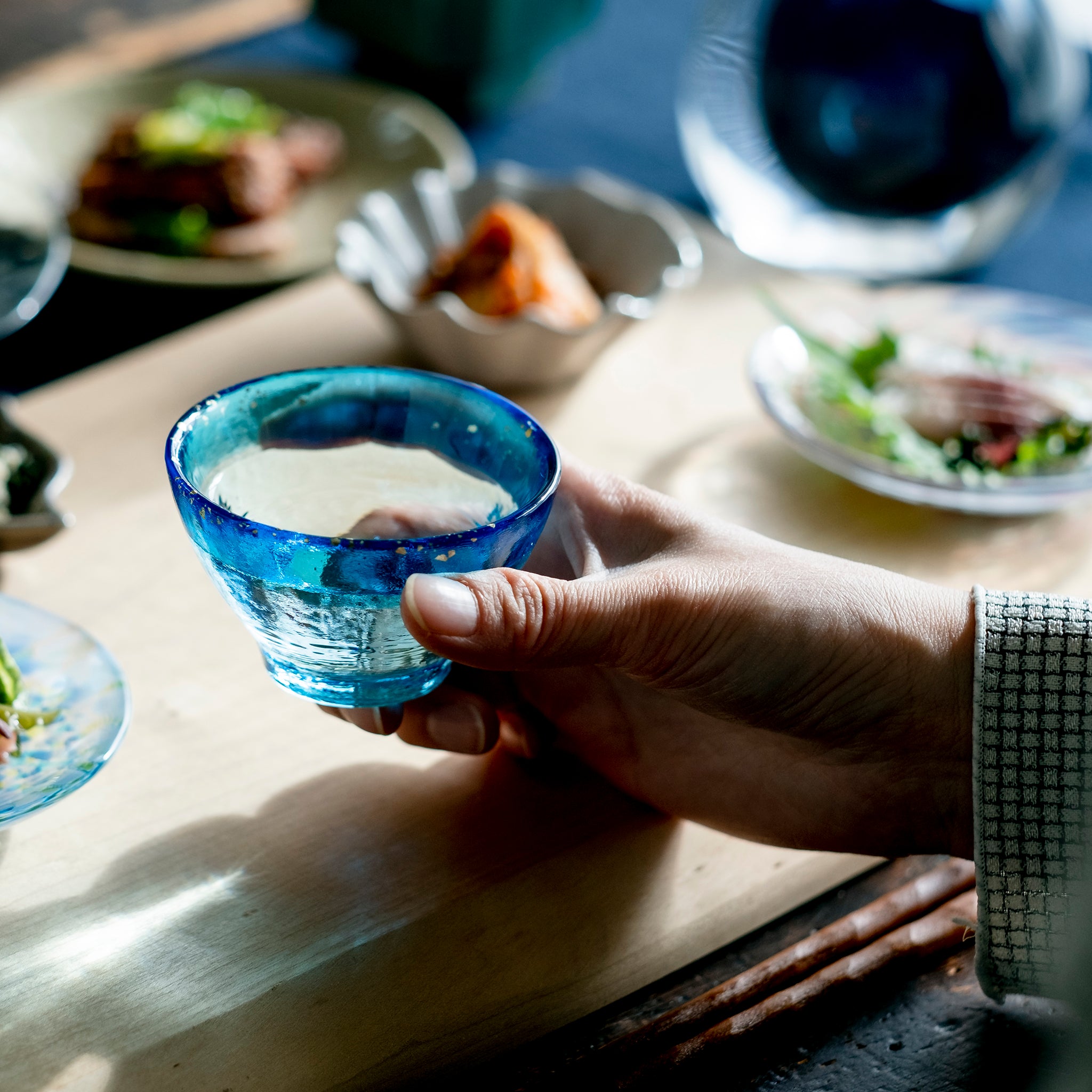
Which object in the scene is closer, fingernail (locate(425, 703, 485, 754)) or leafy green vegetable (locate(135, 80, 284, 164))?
fingernail (locate(425, 703, 485, 754))

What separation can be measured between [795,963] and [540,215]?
70 cm

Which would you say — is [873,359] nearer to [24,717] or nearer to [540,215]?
[540,215]

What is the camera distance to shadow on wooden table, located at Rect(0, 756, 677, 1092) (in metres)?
0.45

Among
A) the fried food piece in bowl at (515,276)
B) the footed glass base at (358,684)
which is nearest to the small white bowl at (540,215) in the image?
the fried food piece in bowl at (515,276)

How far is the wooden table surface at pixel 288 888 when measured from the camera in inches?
17.8

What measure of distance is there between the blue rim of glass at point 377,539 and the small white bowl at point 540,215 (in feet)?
1.00

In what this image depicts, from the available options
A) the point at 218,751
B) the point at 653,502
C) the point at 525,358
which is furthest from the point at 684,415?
the point at 218,751

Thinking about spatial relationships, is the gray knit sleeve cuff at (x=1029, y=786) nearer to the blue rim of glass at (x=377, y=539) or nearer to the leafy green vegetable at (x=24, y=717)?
the blue rim of glass at (x=377, y=539)

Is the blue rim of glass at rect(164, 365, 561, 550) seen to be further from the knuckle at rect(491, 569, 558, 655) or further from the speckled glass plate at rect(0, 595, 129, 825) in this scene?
the speckled glass plate at rect(0, 595, 129, 825)

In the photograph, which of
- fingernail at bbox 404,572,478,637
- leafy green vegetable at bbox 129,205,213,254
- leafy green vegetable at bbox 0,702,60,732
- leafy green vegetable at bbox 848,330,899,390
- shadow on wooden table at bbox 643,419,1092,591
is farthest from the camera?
leafy green vegetable at bbox 129,205,213,254

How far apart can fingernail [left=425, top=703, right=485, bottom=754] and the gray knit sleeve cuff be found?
22 cm

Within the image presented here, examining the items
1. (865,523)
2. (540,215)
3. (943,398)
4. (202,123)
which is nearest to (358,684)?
(865,523)

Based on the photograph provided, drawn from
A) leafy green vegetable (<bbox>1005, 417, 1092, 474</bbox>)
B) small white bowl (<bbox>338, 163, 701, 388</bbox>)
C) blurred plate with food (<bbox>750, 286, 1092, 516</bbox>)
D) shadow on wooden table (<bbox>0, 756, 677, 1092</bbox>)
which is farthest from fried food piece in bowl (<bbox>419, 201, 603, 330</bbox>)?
shadow on wooden table (<bbox>0, 756, 677, 1092</bbox>)

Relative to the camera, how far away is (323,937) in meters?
0.49
